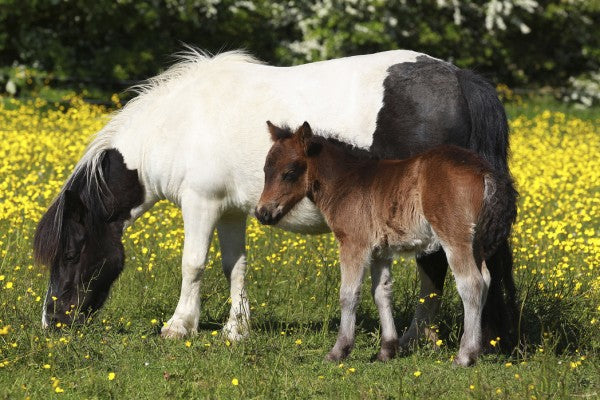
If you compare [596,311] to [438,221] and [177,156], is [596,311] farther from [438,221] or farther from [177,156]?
[177,156]

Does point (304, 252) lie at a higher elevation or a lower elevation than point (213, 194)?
lower

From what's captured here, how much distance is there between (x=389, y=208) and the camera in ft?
21.5

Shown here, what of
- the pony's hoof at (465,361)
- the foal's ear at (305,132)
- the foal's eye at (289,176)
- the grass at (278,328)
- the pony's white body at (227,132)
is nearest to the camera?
the grass at (278,328)

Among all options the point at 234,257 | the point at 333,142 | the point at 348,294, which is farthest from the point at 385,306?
the point at 234,257

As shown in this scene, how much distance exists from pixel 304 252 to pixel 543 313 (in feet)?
8.21

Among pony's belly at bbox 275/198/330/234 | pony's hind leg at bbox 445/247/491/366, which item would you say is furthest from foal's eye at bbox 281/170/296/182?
pony's hind leg at bbox 445/247/491/366

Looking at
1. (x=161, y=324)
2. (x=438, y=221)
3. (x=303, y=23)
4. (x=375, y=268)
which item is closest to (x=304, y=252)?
(x=161, y=324)

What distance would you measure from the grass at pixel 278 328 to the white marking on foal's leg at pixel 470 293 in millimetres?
121

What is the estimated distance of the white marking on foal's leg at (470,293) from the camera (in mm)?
6270

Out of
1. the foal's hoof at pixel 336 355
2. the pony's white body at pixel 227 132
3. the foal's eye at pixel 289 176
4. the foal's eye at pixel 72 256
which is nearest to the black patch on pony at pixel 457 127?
the pony's white body at pixel 227 132

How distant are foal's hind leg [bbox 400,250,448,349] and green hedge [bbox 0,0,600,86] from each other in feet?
41.6

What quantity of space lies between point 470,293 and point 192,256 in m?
2.27

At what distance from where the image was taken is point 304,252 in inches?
376

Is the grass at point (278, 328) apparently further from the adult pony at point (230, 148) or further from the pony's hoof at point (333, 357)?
the adult pony at point (230, 148)
